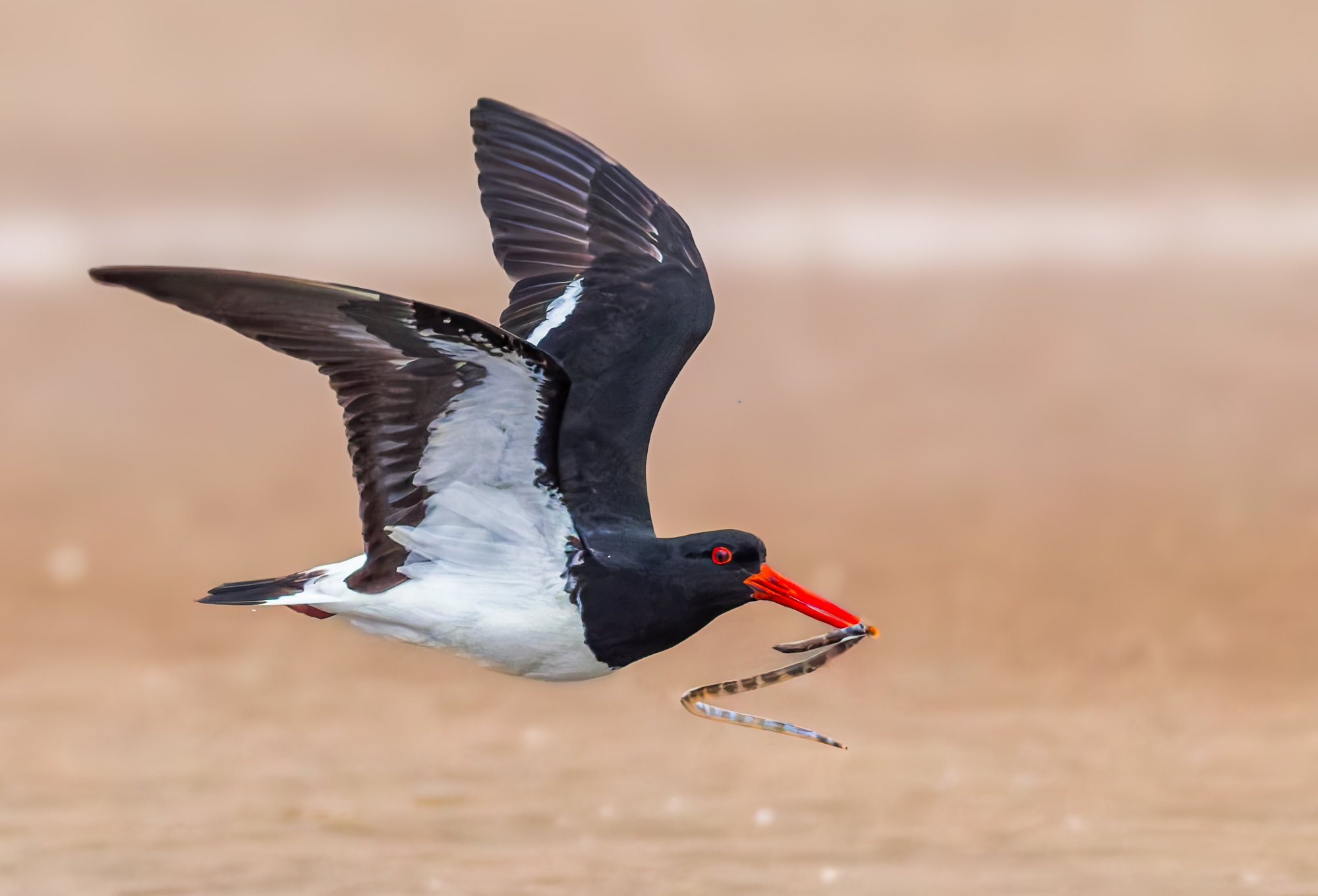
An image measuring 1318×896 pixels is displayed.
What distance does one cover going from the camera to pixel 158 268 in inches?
154

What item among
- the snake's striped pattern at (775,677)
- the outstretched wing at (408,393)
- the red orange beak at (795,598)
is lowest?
the snake's striped pattern at (775,677)

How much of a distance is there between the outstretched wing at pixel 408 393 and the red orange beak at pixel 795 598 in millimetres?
723

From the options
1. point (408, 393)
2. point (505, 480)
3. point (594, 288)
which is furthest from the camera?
point (594, 288)

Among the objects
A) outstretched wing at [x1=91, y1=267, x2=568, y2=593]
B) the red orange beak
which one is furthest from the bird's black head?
outstretched wing at [x1=91, y1=267, x2=568, y2=593]

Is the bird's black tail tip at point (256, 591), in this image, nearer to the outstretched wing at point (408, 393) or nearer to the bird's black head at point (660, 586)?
the outstretched wing at point (408, 393)

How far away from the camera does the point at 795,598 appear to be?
5.09 meters

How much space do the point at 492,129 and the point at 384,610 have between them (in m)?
2.17

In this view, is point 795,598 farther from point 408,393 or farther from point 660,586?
point 408,393

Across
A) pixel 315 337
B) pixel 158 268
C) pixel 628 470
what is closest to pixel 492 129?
pixel 628 470

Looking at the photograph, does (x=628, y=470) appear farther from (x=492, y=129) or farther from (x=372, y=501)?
(x=492, y=129)

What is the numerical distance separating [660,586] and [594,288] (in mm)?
1426

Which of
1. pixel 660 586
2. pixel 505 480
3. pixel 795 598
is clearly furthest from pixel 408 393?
pixel 795 598

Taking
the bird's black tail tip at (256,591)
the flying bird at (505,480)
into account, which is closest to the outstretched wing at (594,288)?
the flying bird at (505,480)

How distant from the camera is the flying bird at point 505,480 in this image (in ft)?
14.4
